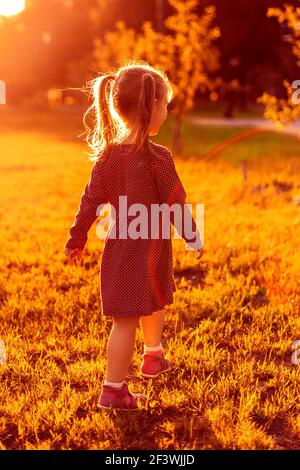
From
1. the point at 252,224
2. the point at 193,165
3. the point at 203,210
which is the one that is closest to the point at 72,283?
the point at 252,224

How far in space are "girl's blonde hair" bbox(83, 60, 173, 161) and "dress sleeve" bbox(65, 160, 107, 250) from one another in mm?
112

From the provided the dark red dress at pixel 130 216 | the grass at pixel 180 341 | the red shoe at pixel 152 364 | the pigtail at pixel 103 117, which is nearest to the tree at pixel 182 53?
the grass at pixel 180 341

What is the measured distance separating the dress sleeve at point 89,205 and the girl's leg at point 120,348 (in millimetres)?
467

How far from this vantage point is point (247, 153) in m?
16.4

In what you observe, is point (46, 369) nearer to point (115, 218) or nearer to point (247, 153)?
point (115, 218)

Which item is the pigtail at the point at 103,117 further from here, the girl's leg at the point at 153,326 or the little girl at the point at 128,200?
the girl's leg at the point at 153,326

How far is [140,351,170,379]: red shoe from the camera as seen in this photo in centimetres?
365

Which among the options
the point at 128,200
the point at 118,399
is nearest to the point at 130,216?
the point at 128,200

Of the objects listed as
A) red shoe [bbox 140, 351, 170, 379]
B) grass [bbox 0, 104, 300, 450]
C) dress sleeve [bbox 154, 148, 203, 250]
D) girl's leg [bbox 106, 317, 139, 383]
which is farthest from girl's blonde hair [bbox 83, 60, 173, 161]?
grass [bbox 0, 104, 300, 450]

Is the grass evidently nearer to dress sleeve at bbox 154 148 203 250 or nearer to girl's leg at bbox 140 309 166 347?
girl's leg at bbox 140 309 166 347

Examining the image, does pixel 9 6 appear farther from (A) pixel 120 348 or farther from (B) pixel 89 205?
(A) pixel 120 348

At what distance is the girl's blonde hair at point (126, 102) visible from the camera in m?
3.09
